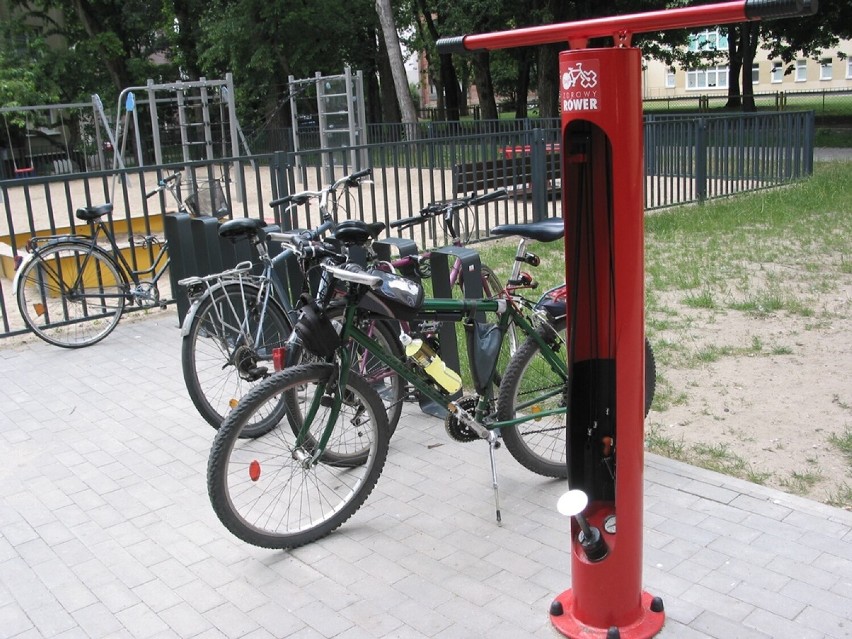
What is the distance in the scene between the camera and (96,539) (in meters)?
4.00

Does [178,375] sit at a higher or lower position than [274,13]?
lower

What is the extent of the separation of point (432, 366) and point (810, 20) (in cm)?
2827

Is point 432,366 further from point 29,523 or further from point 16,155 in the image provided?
point 16,155

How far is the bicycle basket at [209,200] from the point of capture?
381 inches

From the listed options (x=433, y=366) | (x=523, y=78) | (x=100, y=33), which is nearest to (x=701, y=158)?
(x=433, y=366)

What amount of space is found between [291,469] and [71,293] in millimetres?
3987

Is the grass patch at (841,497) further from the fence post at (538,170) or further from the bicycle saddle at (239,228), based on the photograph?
the fence post at (538,170)

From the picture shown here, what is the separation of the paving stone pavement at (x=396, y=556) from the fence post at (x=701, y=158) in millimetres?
9217

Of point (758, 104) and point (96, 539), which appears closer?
point (96, 539)

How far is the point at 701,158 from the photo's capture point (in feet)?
42.4

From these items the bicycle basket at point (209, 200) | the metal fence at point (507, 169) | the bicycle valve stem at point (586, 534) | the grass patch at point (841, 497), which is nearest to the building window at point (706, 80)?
the metal fence at point (507, 169)

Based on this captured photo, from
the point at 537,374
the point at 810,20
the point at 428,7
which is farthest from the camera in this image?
the point at 428,7

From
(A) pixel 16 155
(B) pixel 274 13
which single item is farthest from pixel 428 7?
(A) pixel 16 155

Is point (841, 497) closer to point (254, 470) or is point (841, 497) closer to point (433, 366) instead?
point (433, 366)
